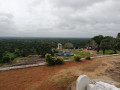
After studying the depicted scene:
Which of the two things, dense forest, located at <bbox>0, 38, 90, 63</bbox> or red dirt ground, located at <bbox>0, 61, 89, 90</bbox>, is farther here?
dense forest, located at <bbox>0, 38, 90, 63</bbox>

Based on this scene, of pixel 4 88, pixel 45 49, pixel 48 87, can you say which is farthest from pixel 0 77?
pixel 45 49

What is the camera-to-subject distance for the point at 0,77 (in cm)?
561

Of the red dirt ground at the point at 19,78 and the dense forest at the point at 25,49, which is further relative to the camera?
the dense forest at the point at 25,49

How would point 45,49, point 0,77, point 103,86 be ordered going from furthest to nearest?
point 45,49 → point 0,77 → point 103,86

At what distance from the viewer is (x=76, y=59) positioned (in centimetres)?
890

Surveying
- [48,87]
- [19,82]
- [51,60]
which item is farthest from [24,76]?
[51,60]

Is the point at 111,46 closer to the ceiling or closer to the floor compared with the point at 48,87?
closer to the ceiling

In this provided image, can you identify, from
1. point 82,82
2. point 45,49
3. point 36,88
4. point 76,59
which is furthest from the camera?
point 45,49

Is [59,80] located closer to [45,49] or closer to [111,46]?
[45,49]

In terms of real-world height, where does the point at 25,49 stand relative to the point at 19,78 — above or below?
below

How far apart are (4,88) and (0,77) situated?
1.35 metres

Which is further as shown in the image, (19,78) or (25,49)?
(25,49)

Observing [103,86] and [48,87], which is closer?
[103,86]

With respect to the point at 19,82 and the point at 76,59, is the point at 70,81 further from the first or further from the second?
the point at 76,59
